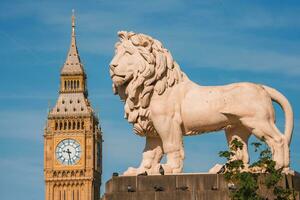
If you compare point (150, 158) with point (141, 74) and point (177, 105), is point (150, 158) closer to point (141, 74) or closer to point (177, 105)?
point (177, 105)

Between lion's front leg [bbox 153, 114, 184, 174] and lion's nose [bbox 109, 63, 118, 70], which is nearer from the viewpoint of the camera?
lion's front leg [bbox 153, 114, 184, 174]

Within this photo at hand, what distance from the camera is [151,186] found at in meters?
22.1

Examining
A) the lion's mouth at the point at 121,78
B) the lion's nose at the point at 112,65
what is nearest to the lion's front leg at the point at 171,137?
the lion's mouth at the point at 121,78

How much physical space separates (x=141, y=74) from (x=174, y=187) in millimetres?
2481

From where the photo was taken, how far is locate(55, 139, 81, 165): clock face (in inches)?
5704

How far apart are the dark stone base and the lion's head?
1370mm

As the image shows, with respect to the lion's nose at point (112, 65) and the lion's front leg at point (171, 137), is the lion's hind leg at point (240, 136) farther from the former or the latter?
the lion's nose at point (112, 65)

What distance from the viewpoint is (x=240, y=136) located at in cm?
2322

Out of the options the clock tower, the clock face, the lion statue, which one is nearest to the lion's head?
the lion statue

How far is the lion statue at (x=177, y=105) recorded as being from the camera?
74.5 ft

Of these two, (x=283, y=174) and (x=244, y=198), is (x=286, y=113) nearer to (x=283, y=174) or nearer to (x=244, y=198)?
(x=283, y=174)

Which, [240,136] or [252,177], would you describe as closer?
[252,177]

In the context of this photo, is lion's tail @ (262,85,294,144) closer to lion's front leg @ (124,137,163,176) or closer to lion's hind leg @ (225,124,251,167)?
lion's hind leg @ (225,124,251,167)

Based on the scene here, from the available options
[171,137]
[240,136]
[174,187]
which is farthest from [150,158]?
[240,136]
